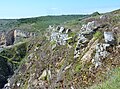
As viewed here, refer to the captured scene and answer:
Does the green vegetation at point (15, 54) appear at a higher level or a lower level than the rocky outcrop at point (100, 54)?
→ lower

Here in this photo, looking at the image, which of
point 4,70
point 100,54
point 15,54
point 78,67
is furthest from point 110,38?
point 15,54

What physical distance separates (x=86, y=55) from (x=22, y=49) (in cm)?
12123

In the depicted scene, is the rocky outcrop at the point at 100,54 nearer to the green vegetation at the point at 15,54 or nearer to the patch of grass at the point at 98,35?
the patch of grass at the point at 98,35

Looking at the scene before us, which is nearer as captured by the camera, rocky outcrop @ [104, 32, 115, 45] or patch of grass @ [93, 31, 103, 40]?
rocky outcrop @ [104, 32, 115, 45]

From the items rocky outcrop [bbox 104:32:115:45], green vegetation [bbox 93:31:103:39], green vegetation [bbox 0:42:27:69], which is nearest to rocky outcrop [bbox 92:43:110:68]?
rocky outcrop [bbox 104:32:115:45]

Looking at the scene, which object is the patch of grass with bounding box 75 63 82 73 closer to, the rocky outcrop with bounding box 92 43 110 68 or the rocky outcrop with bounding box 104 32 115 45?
the rocky outcrop with bounding box 92 43 110 68

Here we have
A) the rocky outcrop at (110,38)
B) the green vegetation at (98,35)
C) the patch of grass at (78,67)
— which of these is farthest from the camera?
the green vegetation at (98,35)

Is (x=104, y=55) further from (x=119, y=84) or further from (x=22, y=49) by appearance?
(x=22, y=49)

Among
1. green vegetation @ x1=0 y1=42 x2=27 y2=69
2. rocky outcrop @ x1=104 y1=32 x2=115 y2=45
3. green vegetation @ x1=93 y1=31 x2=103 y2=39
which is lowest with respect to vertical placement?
green vegetation @ x1=0 y1=42 x2=27 y2=69

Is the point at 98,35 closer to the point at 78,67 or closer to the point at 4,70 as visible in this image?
the point at 78,67

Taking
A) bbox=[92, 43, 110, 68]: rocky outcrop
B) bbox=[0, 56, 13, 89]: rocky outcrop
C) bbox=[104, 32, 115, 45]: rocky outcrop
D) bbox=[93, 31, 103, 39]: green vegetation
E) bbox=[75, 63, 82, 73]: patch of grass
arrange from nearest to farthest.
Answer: bbox=[92, 43, 110, 68]: rocky outcrop, bbox=[104, 32, 115, 45]: rocky outcrop, bbox=[75, 63, 82, 73]: patch of grass, bbox=[93, 31, 103, 39]: green vegetation, bbox=[0, 56, 13, 89]: rocky outcrop

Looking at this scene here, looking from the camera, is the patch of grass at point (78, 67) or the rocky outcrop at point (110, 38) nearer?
the rocky outcrop at point (110, 38)

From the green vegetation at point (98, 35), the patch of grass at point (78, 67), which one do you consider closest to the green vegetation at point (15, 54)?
the green vegetation at point (98, 35)

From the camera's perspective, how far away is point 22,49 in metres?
154
